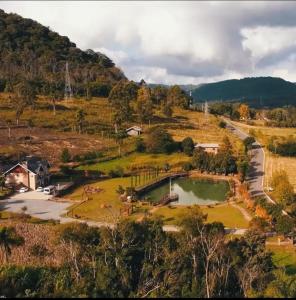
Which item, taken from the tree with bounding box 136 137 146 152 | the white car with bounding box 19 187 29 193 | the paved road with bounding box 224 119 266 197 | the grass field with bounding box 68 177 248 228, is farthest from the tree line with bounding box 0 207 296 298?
the tree with bounding box 136 137 146 152

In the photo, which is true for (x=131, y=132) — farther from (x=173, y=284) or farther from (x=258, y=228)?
(x=173, y=284)

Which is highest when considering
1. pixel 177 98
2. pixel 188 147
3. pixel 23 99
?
pixel 23 99

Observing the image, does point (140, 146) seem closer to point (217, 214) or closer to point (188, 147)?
point (188, 147)

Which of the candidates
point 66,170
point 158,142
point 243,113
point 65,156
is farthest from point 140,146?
point 243,113

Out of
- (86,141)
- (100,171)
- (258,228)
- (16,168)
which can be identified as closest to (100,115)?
(86,141)

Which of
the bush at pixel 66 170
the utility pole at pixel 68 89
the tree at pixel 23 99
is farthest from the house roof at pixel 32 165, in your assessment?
the utility pole at pixel 68 89

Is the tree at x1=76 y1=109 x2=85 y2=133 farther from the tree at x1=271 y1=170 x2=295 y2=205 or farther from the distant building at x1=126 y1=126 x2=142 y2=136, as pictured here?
the tree at x1=271 y1=170 x2=295 y2=205
